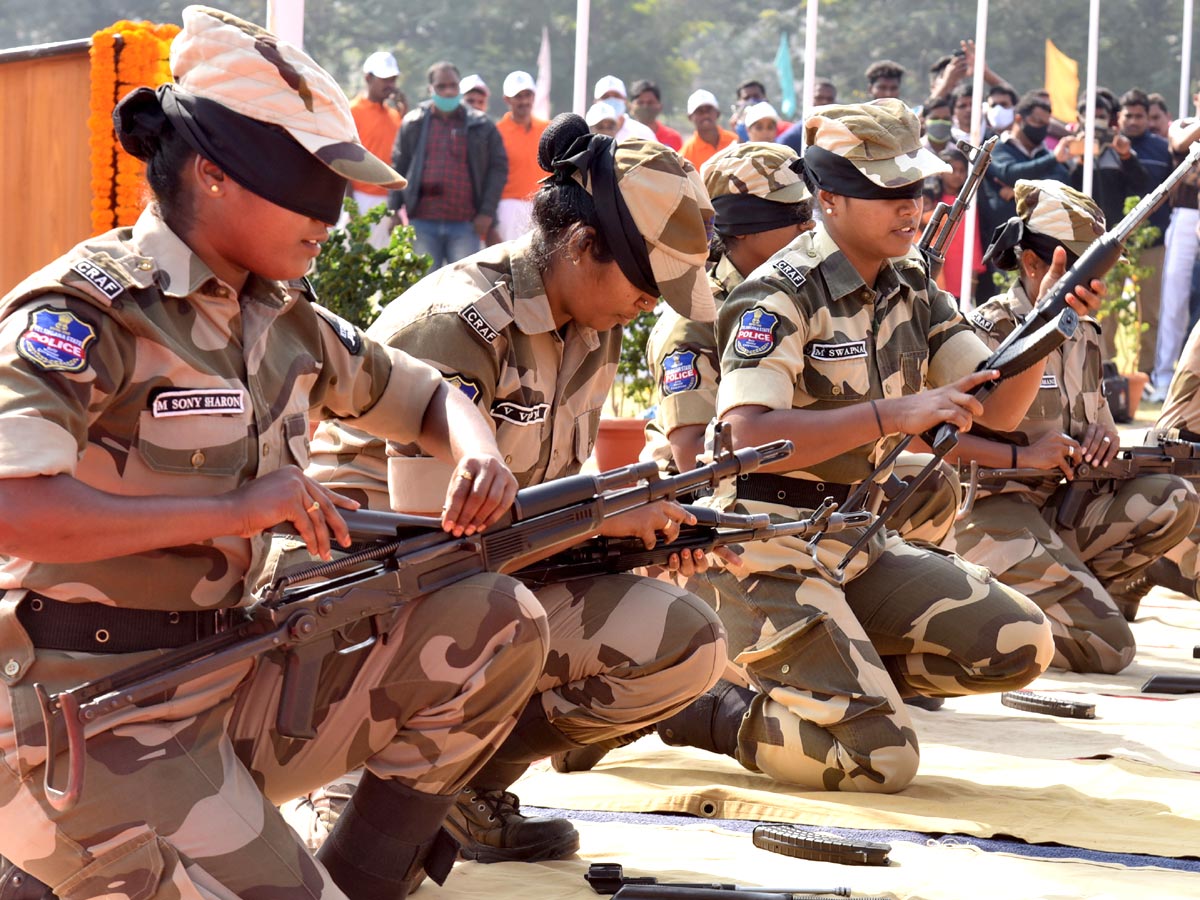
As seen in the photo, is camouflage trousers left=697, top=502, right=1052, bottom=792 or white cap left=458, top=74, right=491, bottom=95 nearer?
camouflage trousers left=697, top=502, right=1052, bottom=792

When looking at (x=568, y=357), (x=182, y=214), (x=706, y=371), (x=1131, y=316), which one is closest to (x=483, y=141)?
(x=1131, y=316)

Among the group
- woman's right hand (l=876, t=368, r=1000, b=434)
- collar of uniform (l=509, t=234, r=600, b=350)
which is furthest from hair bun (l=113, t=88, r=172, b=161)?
→ woman's right hand (l=876, t=368, r=1000, b=434)

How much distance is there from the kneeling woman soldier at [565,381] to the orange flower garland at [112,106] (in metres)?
2.56

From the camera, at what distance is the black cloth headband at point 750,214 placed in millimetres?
5699

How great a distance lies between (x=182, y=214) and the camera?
302 cm

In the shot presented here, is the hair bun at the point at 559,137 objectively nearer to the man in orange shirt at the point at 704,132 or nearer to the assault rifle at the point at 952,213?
the assault rifle at the point at 952,213

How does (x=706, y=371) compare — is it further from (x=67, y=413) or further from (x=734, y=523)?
(x=67, y=413)

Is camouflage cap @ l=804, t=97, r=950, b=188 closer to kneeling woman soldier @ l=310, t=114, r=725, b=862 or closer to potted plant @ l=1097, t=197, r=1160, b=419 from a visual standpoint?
kneeling woman soldier @ l=310, t=114, r=725, b=862

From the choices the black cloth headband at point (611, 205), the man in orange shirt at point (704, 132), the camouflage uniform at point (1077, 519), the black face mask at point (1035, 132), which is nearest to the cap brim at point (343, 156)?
the black cloth headband at point (611, 205)

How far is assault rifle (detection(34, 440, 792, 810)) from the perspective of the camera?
9.02 feet

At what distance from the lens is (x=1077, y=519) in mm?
7234

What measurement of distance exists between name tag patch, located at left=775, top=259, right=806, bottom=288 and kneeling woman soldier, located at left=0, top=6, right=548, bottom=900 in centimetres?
181

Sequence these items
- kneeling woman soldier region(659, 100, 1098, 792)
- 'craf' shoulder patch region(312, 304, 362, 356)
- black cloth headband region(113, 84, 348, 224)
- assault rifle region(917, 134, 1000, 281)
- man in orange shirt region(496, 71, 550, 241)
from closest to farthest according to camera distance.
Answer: black cloth headband region(113, 84, 348, 224) < 'craf' shoulder patch region(312, 304, 362, 356) < kneeling woman soldier region(659, 100, 1098, 792) < assault rifle region(917, 134, 1000, 281) < man in orange shirt region(496, 71, 550, 241)

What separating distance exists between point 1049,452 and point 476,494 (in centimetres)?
410
